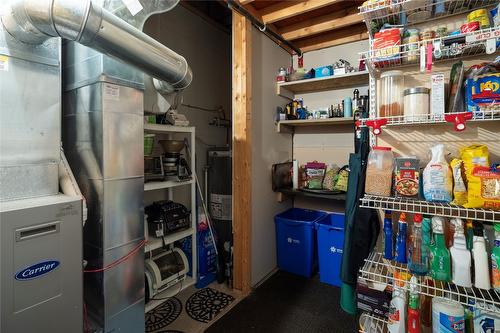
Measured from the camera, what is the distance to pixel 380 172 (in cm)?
130

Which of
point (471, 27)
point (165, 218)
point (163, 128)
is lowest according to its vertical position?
point (165, 218)

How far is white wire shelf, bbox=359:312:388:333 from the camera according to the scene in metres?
1.33

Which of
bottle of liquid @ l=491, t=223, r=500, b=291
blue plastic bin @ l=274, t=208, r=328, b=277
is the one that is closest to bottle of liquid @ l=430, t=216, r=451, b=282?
bottle of liquid @ l=491, t=223, r=500, b=291

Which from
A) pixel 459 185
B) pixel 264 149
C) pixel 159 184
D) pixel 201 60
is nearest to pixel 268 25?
pixel 201 60

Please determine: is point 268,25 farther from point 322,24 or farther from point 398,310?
point 398,310

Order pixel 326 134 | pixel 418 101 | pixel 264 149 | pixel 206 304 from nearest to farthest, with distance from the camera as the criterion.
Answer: pixel 418 101, pixel 206 304, pixel 264 149, pixel 326 134

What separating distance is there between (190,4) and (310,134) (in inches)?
78.1

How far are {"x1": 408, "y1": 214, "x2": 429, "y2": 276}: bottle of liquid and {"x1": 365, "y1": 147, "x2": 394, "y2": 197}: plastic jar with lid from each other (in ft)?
0.60

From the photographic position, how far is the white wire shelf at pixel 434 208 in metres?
1.06

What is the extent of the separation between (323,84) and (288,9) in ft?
2.66

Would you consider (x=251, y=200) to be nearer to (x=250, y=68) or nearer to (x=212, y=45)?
(x=250, y=68)

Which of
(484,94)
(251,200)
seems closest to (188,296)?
(251,200)

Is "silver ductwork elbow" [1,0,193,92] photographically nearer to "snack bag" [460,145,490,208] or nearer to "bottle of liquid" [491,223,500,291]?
"snack bag" [460,145,490,208]

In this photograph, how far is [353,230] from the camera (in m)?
1.51
